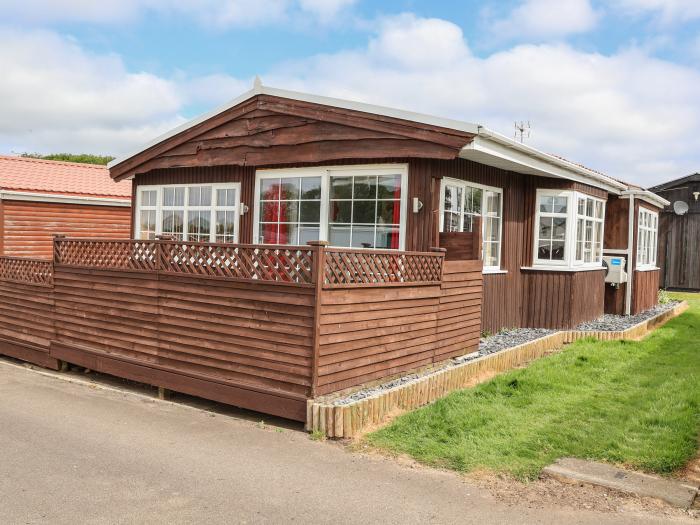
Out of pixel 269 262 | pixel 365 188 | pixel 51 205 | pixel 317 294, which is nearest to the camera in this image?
pixel 317 294

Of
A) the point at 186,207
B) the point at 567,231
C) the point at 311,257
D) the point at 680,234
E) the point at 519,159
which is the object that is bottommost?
the point at 311,257

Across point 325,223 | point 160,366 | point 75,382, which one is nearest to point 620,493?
point 160,366

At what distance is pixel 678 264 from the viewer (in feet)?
81.7

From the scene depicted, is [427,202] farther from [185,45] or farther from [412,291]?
[185,45]

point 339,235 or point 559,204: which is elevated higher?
point 559,204

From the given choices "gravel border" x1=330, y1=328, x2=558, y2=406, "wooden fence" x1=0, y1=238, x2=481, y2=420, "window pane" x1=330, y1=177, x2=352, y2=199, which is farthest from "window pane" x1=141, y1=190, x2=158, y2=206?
"gravel border" x1=330, y1=328, x2=558, y2=406

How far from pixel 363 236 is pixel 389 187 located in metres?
0.87

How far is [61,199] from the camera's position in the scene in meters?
17.8

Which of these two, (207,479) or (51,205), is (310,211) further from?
(51,205)

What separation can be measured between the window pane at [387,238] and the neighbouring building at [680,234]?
697 inches

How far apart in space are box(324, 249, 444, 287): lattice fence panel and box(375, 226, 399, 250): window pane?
3.80ft

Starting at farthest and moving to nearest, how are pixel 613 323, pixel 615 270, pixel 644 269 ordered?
1. pixel 644 269
2. pixel 615 270
3. pixel 613 323

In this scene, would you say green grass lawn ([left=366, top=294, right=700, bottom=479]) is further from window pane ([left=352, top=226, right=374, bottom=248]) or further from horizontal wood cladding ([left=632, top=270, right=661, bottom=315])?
horizontal wood cladding ([left=632, top=270, right=661, bottom=315])

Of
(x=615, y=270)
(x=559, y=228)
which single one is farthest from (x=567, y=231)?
(x=615, y=270)
